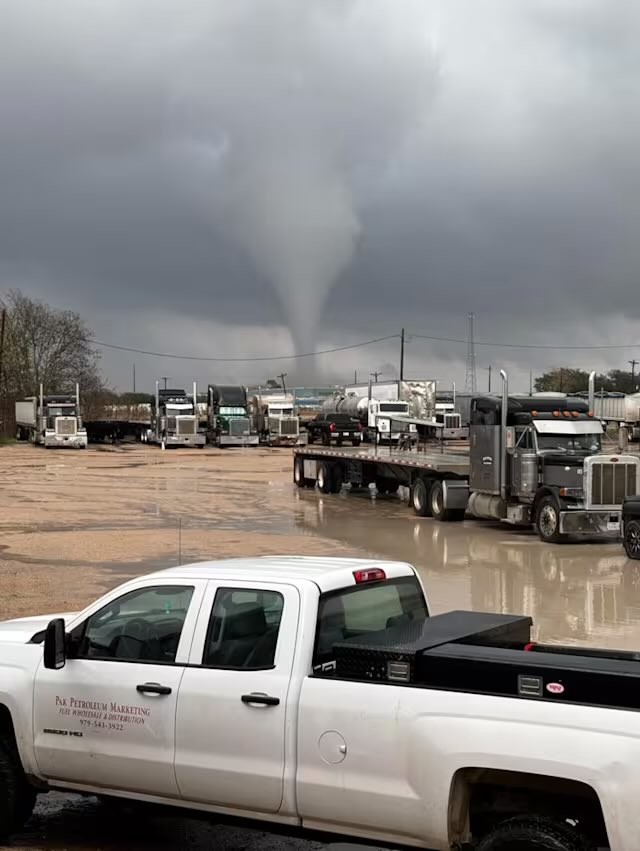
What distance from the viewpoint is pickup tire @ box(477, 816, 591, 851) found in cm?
445

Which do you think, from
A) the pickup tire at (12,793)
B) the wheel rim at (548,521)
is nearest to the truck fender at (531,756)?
the pickup tire at (12,793)

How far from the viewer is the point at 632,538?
18859 mm

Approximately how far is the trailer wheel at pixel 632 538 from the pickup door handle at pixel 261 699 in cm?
1486

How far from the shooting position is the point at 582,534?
832 inches

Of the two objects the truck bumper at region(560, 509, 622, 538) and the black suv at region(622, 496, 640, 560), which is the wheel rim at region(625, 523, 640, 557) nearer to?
the black suv at region(622, 496, 640, 560)

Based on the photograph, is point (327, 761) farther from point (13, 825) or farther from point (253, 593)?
point (13, 825)

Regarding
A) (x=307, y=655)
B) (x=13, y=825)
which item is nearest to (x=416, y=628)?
(x=307, y=655)

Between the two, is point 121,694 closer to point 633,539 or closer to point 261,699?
point 261,699

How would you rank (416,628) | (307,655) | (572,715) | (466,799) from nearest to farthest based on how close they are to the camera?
(572,715) → (466,799) → (307,655) → (416,628)

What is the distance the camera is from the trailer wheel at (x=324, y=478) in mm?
33375

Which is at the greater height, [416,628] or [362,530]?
[416,628]

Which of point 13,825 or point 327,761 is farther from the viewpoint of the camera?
point 13,825

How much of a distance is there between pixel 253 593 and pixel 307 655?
1.65ft

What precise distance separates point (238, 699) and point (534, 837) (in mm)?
1574
